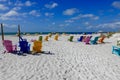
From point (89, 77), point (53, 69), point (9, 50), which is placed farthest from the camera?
point (9, 50)

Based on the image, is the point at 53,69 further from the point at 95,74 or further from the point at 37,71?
the point at 95,74

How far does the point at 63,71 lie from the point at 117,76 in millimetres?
1797

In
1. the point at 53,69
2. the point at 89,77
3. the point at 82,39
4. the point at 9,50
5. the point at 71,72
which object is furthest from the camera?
the point at 82,39

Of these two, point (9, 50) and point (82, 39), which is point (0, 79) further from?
point (82, 39)

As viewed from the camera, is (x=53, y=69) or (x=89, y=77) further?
(x=53, y=69)

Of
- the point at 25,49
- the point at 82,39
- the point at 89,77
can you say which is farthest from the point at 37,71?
the point at 82,39

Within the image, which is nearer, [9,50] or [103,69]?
[103,69]

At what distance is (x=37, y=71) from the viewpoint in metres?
6.61

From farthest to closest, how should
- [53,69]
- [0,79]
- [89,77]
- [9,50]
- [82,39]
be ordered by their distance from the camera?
[82,39]
[9,50]
[53,69]
[89,77]
[0,79]

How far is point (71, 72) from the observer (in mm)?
6578

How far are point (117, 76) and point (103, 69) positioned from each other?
102cm

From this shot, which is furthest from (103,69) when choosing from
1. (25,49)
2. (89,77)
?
(25,49)

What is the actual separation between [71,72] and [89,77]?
0.79 metres

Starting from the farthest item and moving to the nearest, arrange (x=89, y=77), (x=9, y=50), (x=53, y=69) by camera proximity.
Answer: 1. (x=9, y=50)
2. (x=53, y=69)
3. (x=89, y=77)
